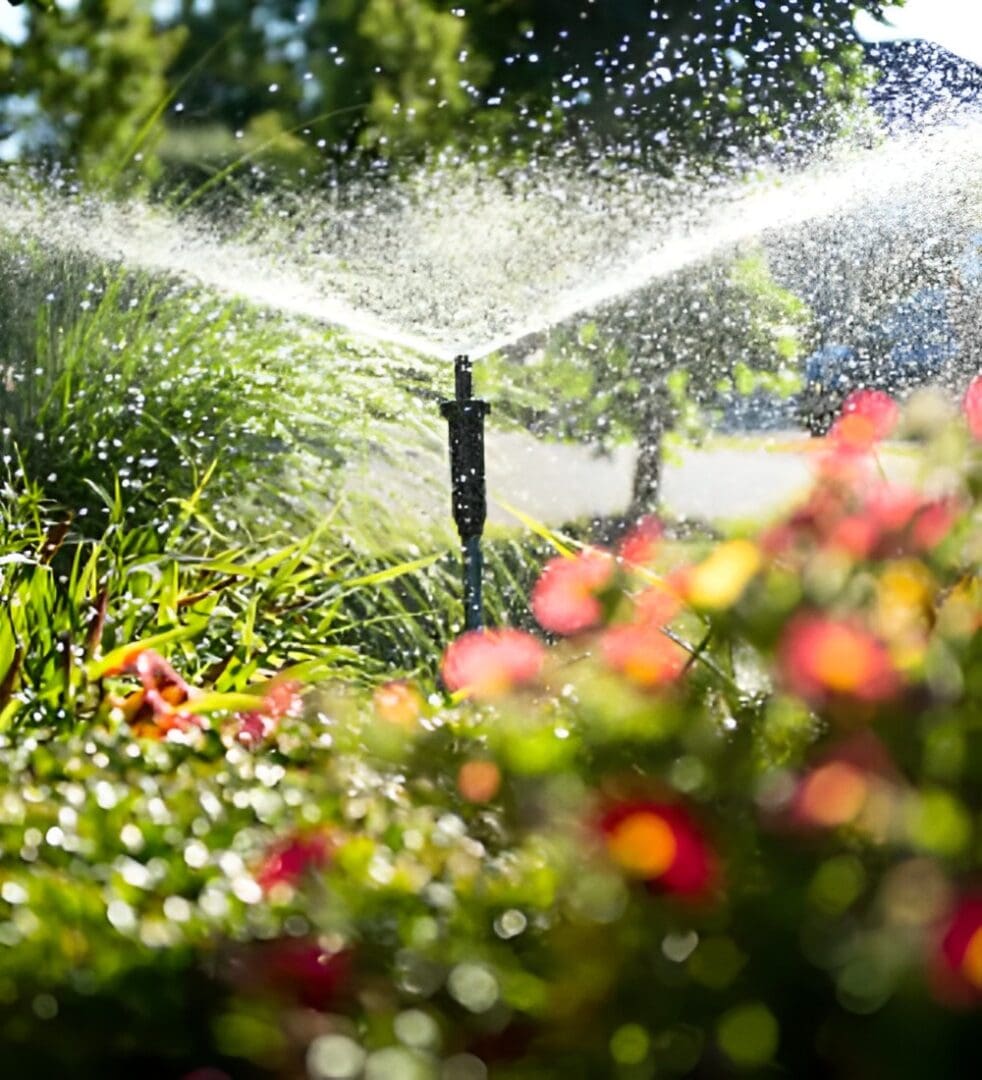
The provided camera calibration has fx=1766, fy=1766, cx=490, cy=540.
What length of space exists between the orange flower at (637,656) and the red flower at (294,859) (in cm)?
34

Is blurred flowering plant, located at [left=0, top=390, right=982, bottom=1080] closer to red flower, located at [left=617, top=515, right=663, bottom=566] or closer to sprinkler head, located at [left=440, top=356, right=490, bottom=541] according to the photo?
red flower, located at [left=617, top=515, right=663, bottom=566]

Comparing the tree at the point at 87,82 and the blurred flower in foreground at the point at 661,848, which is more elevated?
the tree at the point at 87,82

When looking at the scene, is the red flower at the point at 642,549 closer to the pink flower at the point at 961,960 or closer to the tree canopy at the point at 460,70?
the pink flower at the point at 961,960

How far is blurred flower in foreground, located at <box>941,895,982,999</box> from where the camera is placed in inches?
48.4

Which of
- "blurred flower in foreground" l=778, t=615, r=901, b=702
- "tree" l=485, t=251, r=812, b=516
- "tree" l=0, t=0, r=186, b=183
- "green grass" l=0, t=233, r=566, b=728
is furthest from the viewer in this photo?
"tree" l=485, t=251, r=812, b=516

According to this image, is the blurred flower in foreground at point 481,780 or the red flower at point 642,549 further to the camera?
the red flower at point 642,549

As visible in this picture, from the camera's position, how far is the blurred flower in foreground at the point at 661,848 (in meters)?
1.37

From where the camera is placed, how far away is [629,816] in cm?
142

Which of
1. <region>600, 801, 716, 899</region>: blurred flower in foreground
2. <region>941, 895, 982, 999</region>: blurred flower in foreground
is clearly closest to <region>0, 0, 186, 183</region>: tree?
<region>600, 801, 716, 899</region>: blurred flower in foreground

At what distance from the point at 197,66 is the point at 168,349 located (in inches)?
149

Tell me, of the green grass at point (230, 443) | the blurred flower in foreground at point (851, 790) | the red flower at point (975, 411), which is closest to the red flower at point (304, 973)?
the blurred flower in foreground at point (851, 790)

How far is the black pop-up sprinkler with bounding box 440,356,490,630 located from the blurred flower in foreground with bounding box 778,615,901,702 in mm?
2730

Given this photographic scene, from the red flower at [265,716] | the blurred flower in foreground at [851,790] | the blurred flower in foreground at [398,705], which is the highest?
the blurred flower in foreground at [851,790]

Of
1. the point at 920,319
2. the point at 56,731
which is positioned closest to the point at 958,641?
the point at 56,731
